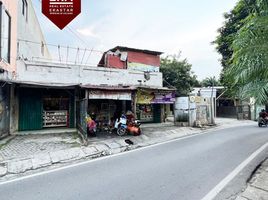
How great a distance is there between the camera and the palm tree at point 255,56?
561 cm

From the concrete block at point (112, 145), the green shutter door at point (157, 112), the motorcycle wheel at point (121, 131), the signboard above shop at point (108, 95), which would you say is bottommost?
the concrete block at point (112, 145)

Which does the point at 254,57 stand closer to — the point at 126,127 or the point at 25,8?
the point at 126,127

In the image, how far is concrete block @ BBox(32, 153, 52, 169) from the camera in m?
7.74

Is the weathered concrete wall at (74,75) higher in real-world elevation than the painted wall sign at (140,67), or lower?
lower

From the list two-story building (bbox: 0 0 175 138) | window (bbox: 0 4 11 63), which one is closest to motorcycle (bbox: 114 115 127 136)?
two-story building (bbox: 0 0 175 138)

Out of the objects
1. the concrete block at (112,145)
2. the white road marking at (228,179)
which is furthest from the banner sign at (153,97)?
the white road marking at (228,179)

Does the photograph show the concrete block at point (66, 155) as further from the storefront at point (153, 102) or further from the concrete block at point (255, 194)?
the storefront at point (153, 102)

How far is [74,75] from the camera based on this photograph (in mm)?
15594

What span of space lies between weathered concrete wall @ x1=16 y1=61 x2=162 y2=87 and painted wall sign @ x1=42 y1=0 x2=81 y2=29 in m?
8.81

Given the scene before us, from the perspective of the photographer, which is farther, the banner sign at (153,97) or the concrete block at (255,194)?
the banner sign at (153,97)

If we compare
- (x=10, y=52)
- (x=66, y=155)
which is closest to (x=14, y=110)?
(x=10, y=52)

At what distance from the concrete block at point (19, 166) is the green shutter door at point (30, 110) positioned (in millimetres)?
6545

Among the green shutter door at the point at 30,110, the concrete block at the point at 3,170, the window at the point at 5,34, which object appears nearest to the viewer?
the concrete block at the point at 3,170

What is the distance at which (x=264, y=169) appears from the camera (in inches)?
276
